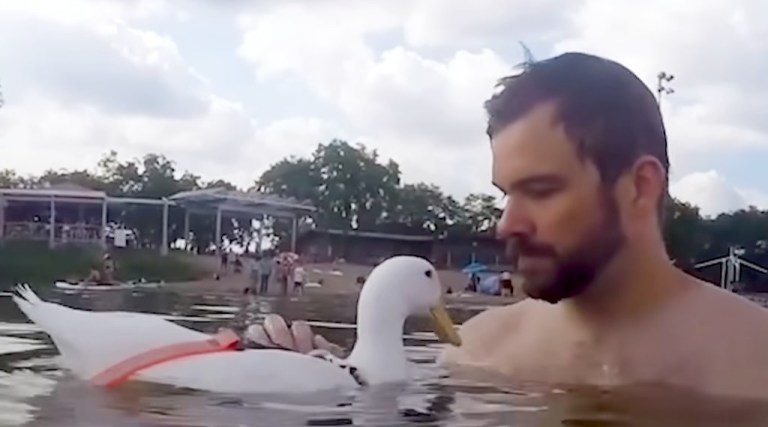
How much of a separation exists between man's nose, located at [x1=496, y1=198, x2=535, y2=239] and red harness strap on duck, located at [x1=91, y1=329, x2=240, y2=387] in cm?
102

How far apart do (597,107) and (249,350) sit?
123cm

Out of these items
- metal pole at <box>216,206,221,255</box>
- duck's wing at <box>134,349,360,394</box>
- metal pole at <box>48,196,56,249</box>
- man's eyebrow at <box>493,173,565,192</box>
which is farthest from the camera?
metal pole at <box>216,206,221,255</box>

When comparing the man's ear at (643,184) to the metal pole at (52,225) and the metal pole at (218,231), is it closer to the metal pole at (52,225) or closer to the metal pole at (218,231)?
the metal pole at (52,225)

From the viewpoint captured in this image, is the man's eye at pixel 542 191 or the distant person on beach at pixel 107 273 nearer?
the man's eye at pixel 542 191

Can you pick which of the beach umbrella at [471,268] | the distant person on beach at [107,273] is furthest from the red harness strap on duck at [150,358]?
the distant person on beach at [107,273]

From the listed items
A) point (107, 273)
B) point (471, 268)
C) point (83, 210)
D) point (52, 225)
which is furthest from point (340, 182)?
point (471, 268)

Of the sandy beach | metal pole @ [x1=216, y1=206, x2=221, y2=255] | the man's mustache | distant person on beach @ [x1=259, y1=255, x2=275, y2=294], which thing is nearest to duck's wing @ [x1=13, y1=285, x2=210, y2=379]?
the man's mustache

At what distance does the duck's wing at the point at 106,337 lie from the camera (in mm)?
3338

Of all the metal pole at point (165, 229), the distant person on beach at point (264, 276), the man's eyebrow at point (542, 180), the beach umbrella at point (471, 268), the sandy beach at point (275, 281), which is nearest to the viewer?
the man's eyebrow at point (542, 180)

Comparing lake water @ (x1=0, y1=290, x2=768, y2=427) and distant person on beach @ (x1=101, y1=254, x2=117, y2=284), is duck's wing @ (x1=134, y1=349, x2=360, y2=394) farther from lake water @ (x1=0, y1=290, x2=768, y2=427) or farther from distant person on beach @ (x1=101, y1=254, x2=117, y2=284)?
distant person on beach @ (x1=101, y1=254, x2=117, y2=284)

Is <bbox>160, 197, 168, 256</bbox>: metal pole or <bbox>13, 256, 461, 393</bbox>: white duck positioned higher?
<bbox>160, 197, 168, 256</bbox>: metal pole

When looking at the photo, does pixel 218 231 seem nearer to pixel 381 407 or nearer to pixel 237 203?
pixel 237 203

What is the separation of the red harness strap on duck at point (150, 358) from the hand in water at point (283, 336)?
0.12 m

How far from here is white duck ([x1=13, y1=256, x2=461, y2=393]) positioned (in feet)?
10.7
